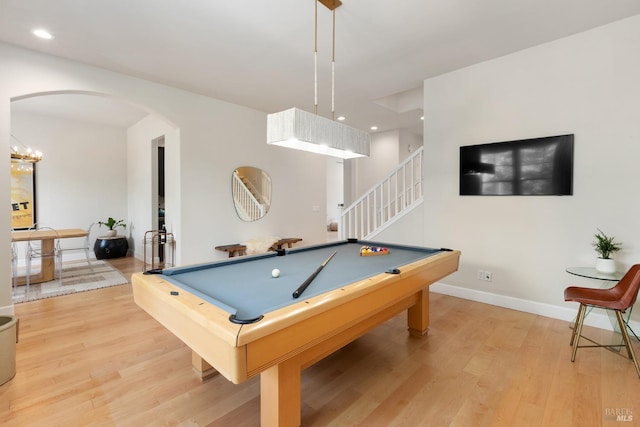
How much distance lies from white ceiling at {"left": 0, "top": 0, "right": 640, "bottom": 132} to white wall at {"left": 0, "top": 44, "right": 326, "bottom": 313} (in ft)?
0.67

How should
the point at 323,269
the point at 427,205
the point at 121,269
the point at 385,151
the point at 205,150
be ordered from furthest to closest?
1. the point at 385,151
2. the point at 121,269
3. the point at 205,150
4. the point at 427,205
5. the point at 323,269

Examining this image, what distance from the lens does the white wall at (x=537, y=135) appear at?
2.71m

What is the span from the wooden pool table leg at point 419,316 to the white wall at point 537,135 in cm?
127

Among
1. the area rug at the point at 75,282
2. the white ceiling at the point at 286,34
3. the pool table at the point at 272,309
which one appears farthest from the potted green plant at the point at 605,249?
the area rug at the point at 75,282

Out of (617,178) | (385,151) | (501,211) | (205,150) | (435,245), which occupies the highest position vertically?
(385,151)

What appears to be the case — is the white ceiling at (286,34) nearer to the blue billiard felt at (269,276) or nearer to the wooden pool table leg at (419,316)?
the blue billiard felt at (269,276)

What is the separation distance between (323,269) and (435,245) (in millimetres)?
2273

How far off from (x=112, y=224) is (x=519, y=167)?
24.1 ft

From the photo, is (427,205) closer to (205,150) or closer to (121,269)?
(205,150)

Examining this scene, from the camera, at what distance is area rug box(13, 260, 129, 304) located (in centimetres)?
383

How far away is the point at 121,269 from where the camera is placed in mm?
5270

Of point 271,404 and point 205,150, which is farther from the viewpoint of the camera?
point 205,150

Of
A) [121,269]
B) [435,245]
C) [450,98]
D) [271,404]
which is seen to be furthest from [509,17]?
[121,269]

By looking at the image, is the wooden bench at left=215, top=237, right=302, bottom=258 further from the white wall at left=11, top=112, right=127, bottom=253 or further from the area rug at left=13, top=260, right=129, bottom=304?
the white wall at left=11, top=112, right=127, bottom=253
